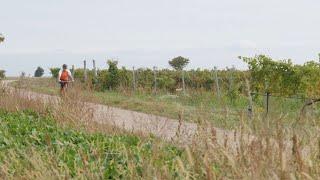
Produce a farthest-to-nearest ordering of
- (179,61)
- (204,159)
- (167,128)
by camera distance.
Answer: (179,61), (167,128), (204,159)

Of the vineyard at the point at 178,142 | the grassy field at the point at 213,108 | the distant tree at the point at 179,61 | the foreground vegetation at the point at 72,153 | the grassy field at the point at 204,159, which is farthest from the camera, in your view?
the distant tree at the point at 179,61

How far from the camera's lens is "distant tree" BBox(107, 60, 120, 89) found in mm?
→ 32500

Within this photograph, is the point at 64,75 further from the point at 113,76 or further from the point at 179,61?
the point at 179,61

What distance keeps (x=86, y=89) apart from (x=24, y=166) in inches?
252

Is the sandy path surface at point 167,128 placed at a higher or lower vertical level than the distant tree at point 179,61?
lower

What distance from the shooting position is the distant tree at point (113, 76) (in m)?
32.5

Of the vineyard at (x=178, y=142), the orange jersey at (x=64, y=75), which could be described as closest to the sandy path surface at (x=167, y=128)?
the vineyard at (x=178, y=142)

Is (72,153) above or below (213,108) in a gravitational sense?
below

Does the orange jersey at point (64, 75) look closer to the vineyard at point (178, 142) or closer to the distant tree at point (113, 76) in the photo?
the vineyard at point (178, 142)

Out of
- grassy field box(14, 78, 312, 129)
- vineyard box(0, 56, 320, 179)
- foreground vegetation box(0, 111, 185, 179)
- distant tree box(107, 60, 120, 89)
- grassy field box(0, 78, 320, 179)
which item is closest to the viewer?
grassy field box(0, 78, 320, 179)

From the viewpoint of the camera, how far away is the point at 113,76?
107ft

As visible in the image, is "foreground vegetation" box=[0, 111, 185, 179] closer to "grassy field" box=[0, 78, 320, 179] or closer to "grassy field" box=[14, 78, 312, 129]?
"grassy field" box=[0, 78, 320, 179]

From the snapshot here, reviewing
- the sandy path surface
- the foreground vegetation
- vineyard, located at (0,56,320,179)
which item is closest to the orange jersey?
vineyard, located at (0,56,320,179)

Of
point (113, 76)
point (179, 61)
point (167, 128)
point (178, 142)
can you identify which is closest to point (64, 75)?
point (113, 76)
